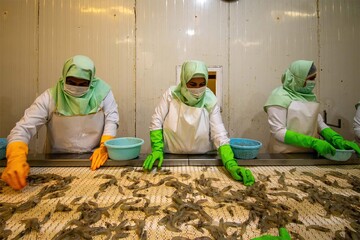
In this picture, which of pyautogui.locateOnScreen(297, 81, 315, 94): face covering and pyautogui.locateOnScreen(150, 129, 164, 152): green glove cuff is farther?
pyautogui.locateOnScreen(297, 81, 315, 94): face covering

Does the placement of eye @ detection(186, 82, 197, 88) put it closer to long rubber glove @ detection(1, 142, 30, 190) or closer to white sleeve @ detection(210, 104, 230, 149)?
white sleeve @ detection(210, 104, 230, 149)

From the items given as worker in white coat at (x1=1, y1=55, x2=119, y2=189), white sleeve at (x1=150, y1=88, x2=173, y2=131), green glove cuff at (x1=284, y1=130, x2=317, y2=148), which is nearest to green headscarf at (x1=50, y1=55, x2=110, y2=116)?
worker in white coat at (x1=1, y1=55, x2=119, y2=189)

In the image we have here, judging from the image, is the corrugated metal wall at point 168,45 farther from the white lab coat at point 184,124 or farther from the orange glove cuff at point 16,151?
the orange glove cuff at point 16,151

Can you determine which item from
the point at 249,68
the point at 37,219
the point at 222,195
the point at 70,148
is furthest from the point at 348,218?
the point at 249,68

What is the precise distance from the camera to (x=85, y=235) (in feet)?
3.56

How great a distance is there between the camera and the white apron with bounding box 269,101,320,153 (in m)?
2.84

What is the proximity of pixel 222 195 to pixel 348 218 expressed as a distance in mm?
744

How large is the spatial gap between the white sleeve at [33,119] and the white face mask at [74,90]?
0.24 m

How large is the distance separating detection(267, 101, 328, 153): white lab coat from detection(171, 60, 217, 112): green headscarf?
2.79 feet

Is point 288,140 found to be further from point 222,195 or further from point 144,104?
point 144,104

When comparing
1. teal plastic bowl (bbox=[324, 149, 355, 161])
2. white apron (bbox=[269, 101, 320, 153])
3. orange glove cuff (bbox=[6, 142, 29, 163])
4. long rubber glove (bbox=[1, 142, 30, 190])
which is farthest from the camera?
white apron (bbox=[269, 101, 320, 153])

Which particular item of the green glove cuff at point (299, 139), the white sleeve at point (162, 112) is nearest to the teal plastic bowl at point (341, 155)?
the green glove cuff at point (299, 139)

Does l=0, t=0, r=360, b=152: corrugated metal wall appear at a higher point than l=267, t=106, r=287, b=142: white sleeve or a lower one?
higher

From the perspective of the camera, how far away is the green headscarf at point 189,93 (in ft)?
7.97
